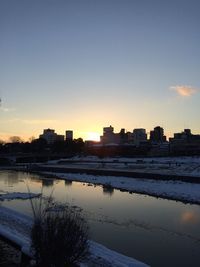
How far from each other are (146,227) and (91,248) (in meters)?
8.24

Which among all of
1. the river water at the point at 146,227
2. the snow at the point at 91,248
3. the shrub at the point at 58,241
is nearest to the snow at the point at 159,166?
the river water at the point at 146,227

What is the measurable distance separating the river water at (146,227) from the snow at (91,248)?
1.75 m

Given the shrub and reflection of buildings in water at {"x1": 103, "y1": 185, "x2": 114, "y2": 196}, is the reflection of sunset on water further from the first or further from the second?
the shrub

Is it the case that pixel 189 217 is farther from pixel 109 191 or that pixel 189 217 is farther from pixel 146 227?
pixel 109 191

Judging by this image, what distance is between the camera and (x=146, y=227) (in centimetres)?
2583

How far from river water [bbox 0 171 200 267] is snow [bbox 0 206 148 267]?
1752 millimetres

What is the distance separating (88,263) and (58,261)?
405 centimetres

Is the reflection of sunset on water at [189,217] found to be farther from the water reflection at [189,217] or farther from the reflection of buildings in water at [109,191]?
the reflection of buildings in water at [109,191]

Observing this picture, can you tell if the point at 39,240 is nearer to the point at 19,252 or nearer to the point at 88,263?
the point at 88,263

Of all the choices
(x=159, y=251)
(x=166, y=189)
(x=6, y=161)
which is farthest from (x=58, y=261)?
(x=6, y=161)

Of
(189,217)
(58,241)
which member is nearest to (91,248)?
(58,241)

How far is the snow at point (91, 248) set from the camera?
16.2 metres

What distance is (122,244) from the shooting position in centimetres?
2159

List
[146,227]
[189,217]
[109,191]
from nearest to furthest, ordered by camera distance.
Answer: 1. [146,227]
2. [189,217]
3. [109,191]
